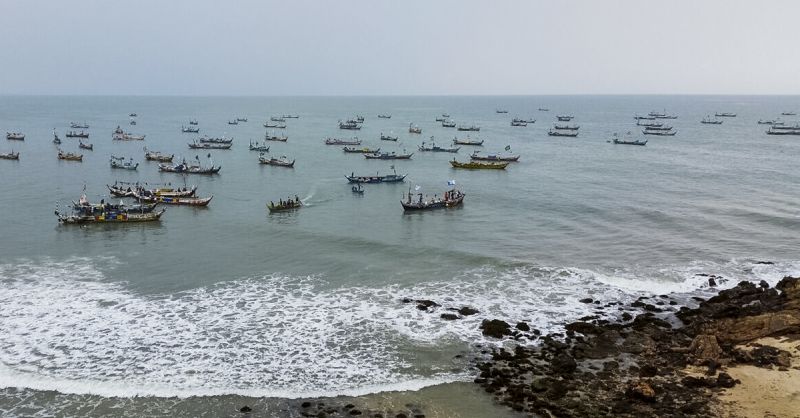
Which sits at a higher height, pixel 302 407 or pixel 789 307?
pixel 789 307

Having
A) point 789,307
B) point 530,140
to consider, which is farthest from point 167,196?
point 530,140

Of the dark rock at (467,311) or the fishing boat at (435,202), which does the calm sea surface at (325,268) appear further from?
the fishing boat at (435,202)

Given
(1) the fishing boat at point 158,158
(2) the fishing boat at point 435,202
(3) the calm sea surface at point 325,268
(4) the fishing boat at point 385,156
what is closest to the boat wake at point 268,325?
(3) the calm sea surface at point 325,268

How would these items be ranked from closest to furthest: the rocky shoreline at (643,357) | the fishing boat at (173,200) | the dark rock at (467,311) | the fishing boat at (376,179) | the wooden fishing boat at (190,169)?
the rocky shoreline at (643,357) → the dark rock at (467,311) → the fishing boat at (173,200) → the fishing boat at (376,179) → the wooden fishing boat at (190,169)

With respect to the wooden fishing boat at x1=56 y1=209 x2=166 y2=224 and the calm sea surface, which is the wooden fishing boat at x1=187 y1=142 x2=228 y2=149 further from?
the wooden fishing boat at x1=56 y1=209 x2=166 y2=224

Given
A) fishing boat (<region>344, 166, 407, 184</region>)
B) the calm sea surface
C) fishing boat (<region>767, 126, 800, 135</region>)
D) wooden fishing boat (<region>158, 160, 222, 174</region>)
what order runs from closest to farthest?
the calm sea surface → fishing boat (<region>344, 166, 407, 184</region>) → wooden fishing boat (<region>158, 160, 222, 174</region>) → fishing boat (<region>767, 126, 800, 135</region>)

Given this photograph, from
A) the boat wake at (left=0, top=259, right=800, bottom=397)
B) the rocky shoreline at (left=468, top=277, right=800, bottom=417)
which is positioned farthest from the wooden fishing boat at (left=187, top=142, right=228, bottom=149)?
the rocky shoreline at (left=468, top=277, right=800, bottom=417)

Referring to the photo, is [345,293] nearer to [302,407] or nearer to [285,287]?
[285,287]
